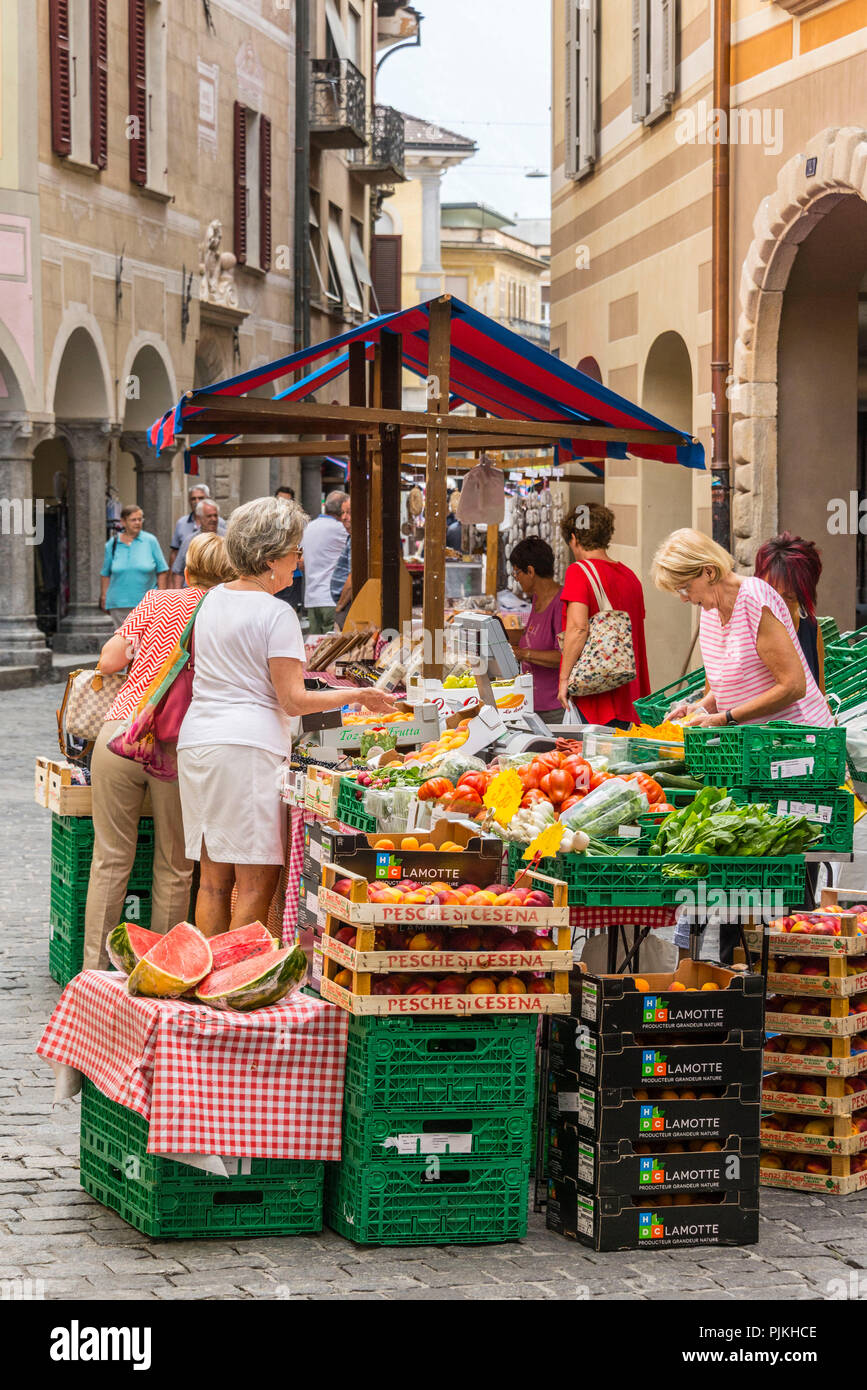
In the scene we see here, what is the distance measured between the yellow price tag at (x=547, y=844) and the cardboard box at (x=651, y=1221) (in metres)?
0.83

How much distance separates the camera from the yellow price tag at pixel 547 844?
4.84 m

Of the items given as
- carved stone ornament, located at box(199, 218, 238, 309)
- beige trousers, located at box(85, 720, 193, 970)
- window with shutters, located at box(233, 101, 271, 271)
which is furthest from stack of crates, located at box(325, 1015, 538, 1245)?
window with shutters, located at box(233, 101, 271, 271)

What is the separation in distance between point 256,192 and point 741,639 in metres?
22.5

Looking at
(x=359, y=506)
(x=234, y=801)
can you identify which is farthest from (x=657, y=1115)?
(x=359, y=506)

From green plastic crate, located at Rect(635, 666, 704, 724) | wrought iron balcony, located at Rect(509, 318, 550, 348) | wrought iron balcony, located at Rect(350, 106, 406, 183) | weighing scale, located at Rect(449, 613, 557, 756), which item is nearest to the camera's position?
weighing scale, located at Rect(449, 613, 557, 756)

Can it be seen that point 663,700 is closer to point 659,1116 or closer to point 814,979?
point 814,979

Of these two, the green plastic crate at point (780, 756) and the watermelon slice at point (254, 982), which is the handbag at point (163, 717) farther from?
the green plastic crate at point (780, 756)

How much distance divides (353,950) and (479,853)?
1.65 feet

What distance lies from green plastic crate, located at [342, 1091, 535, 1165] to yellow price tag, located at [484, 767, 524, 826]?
2.96 ft

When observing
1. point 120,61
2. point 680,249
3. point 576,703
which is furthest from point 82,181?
point 576,703

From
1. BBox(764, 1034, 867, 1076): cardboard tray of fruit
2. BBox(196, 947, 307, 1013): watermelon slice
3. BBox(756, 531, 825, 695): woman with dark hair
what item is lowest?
BBox(764, 1034, 867, 1076): cardboard tray of fruit

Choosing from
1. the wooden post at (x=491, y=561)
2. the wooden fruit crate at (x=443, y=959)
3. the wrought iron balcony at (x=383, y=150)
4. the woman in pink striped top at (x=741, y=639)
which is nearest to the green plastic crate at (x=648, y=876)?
the wooden fruit crate at (x=443, y=959)

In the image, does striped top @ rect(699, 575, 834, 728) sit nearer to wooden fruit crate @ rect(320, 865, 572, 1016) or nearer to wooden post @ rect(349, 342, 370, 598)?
wooden fruit crate @ rect(320, 865, 572, 1016)

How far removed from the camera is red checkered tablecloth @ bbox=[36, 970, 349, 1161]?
461 centimetres
